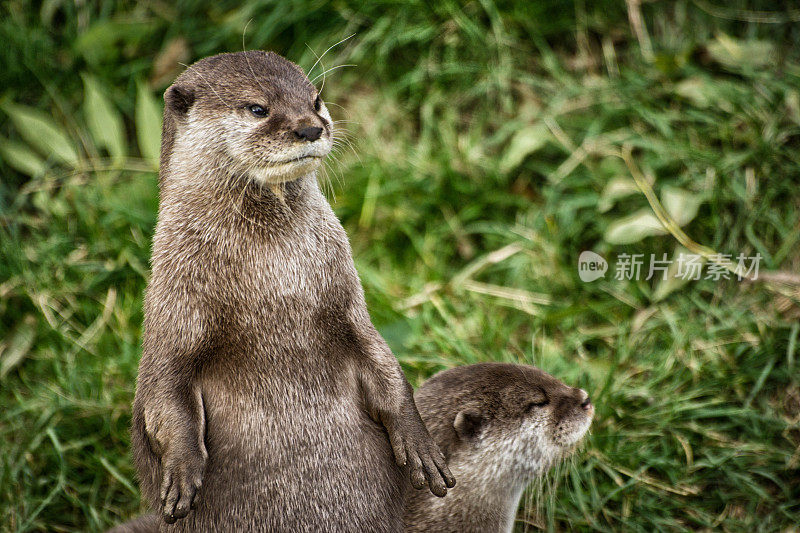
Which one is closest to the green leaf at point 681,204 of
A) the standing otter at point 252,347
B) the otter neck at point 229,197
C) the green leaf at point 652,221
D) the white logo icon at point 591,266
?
the green leaf at point 652,221

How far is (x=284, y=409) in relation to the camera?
6.93 ft

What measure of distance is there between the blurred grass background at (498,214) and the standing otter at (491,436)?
0.40 m

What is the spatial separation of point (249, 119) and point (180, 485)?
849 millimetres

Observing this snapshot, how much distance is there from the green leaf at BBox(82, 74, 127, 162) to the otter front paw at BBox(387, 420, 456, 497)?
2611 millimetres

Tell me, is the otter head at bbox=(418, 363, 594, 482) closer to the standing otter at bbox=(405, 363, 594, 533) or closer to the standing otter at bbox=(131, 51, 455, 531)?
the standing otter at bbox=(405, 363, 594, 533)

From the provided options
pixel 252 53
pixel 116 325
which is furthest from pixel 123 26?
pixel 252 53

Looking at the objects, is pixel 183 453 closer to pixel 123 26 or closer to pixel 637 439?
pixel 637 439

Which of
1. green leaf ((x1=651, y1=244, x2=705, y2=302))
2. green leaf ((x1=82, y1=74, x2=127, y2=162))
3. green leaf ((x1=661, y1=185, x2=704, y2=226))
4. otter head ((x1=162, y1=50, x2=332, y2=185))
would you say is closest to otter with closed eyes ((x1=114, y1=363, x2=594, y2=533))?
otter head ((x1=162, y1=50, x2=332, y2=185))

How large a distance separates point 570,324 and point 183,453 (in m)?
2.14

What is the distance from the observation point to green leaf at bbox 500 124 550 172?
4.20 meters

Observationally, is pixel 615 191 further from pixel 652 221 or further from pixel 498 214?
pixel 498 214

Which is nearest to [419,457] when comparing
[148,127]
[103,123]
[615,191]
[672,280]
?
[672,280]

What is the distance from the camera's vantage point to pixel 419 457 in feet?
7.00

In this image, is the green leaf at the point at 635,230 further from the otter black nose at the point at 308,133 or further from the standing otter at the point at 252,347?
the otter black nose at the point at 308,133
